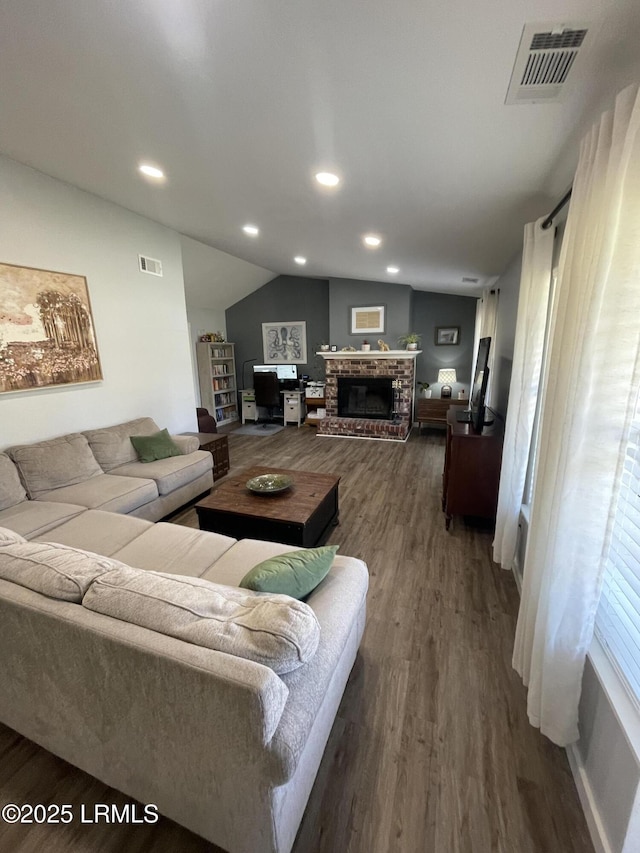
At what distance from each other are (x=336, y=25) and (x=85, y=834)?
8.65 ft

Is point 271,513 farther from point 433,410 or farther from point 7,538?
point 433,410

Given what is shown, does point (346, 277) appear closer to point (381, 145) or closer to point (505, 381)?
point (505, 381)

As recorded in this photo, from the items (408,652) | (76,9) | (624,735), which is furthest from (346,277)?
(624,735)

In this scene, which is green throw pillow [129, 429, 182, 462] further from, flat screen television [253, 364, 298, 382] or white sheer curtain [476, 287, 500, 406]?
flat screen television [253, 364, 298, 382]

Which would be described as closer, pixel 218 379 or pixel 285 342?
pixel 218 379

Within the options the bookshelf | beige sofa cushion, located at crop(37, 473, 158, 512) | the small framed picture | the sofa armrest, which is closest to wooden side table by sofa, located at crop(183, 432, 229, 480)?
the sofa armrest

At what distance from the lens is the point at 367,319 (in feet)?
20.5

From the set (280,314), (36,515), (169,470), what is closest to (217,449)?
(169,470)

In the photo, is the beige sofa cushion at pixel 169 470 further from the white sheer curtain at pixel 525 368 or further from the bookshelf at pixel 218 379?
the bookshelf at pixel 218 379

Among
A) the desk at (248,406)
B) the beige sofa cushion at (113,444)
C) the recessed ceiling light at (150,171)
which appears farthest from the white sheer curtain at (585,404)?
the desk at (248,406)

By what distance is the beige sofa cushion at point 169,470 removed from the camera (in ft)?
9.79

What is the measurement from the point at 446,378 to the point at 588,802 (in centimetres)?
573

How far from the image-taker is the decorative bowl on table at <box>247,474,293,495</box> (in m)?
2.59

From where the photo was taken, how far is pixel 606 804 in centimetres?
104
